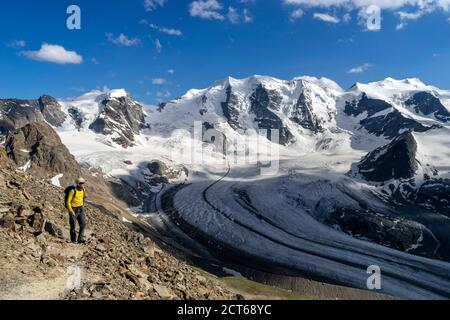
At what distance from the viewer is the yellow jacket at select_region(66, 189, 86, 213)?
24328 millimetres

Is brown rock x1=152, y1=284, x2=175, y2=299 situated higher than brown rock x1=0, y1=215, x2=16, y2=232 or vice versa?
brown rock x1=0, y1=215, x2=16, y2=232

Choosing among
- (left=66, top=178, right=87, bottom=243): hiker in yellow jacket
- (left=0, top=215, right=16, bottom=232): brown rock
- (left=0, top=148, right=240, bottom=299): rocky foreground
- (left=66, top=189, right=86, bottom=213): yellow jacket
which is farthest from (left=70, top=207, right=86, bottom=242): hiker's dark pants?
(left=0, top=215, right=16, bottom=232): brown rock

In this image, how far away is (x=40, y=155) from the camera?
155 m

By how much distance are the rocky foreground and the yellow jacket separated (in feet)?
5.29

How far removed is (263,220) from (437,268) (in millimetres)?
47377

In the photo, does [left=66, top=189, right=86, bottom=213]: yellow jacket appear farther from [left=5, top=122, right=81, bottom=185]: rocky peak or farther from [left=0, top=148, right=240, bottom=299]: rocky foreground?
[left=5, top=122, right=81, bottom=185]: rocky peak

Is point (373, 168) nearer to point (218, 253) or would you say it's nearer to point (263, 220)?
point (263, 220)

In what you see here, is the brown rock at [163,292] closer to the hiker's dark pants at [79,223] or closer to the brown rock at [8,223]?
the hiker's dark pants at [79,223]

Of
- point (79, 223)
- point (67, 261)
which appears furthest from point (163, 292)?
point (79, 223)

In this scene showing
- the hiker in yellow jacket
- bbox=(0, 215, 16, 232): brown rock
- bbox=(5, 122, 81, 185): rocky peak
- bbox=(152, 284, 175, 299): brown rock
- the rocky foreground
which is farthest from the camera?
bbox=(5, 122, 81, 185): rocky peak

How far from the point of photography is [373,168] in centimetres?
19988

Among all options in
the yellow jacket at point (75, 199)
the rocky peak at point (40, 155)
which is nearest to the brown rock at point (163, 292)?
the yellow jacket at point (75, 199)
